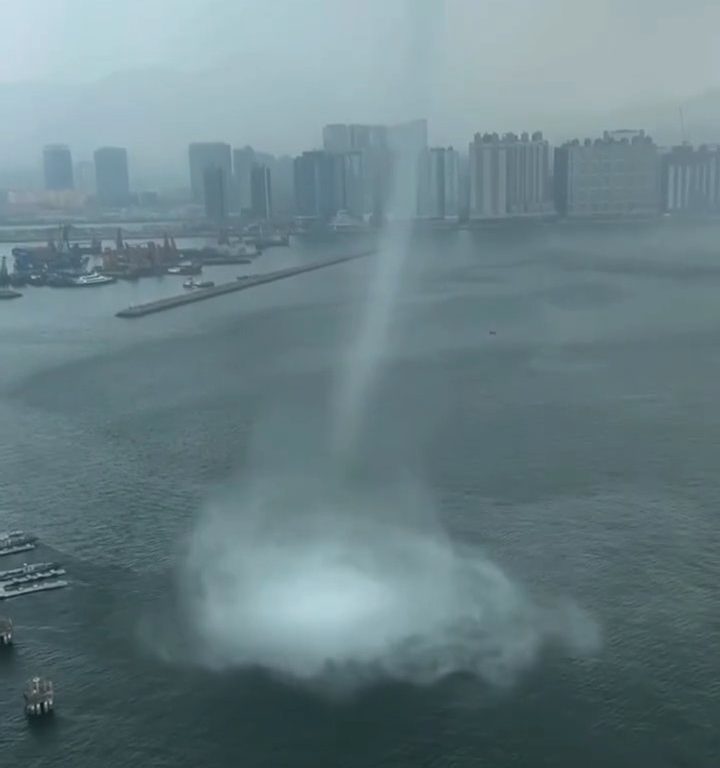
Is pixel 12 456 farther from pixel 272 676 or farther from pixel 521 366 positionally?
pixel 521 366

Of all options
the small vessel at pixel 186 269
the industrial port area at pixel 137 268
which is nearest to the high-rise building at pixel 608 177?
the industrial port area at pixel 137 268

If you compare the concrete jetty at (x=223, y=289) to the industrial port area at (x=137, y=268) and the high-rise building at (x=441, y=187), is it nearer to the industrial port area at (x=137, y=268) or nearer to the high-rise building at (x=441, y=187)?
the industrial port area at (x=137, y=268)

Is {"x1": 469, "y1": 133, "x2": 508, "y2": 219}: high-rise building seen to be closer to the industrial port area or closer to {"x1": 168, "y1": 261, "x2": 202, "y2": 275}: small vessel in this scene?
the industrial port area

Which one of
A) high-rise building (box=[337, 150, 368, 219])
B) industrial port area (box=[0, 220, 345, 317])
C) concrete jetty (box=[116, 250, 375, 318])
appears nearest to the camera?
concrete jetty (box=[116, 250, 375, 318])

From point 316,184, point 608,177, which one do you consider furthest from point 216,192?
point 608,177

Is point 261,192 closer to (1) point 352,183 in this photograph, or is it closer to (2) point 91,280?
(1) point 352,183

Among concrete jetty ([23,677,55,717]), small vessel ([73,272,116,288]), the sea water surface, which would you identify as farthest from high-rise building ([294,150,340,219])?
concrete jetty ([23,677,55,717])

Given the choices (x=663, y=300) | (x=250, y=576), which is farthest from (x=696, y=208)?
(x=250, y=576)
